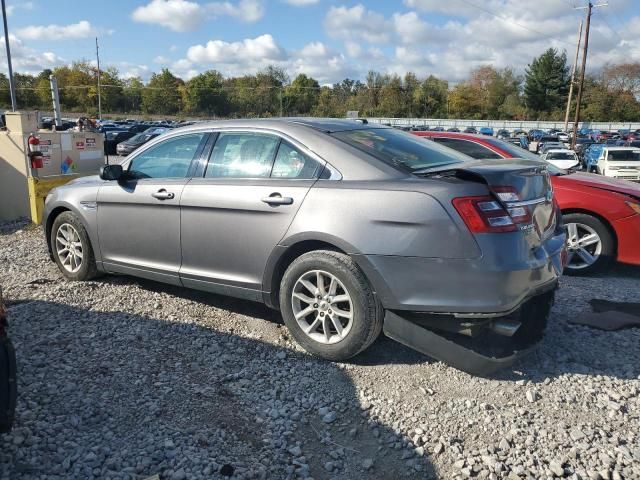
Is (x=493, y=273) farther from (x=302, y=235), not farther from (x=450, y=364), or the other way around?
(x=302, y=235)

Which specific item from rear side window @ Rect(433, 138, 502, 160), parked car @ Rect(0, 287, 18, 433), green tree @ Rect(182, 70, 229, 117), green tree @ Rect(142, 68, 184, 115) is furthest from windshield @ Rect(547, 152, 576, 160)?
green tree @ Rect(142, 68, 184, 115)

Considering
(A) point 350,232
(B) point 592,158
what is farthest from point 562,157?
(A) point 350,232

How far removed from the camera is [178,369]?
3.63m

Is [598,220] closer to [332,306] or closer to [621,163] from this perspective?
[332,306]

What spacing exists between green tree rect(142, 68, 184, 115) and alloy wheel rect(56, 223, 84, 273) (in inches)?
3381

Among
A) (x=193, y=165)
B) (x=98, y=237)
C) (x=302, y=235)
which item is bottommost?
(x=98, y=237)

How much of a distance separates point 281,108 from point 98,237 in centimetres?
7735

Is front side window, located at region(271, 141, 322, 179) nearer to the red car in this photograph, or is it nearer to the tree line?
the red car

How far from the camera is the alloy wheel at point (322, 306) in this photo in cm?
358

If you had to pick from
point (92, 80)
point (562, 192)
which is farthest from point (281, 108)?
point (562, 192)

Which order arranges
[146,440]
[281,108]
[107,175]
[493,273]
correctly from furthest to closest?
[281,108] < [107,175] < [493,273] < [146,440]

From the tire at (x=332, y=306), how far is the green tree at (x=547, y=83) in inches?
3307

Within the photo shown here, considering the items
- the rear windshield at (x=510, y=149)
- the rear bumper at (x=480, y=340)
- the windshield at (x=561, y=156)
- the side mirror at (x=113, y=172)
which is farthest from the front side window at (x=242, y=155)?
the windshield at (x=561, y=156)

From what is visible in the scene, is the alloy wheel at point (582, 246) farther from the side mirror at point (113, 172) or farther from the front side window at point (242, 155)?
the side mirror at point (113, 172)
